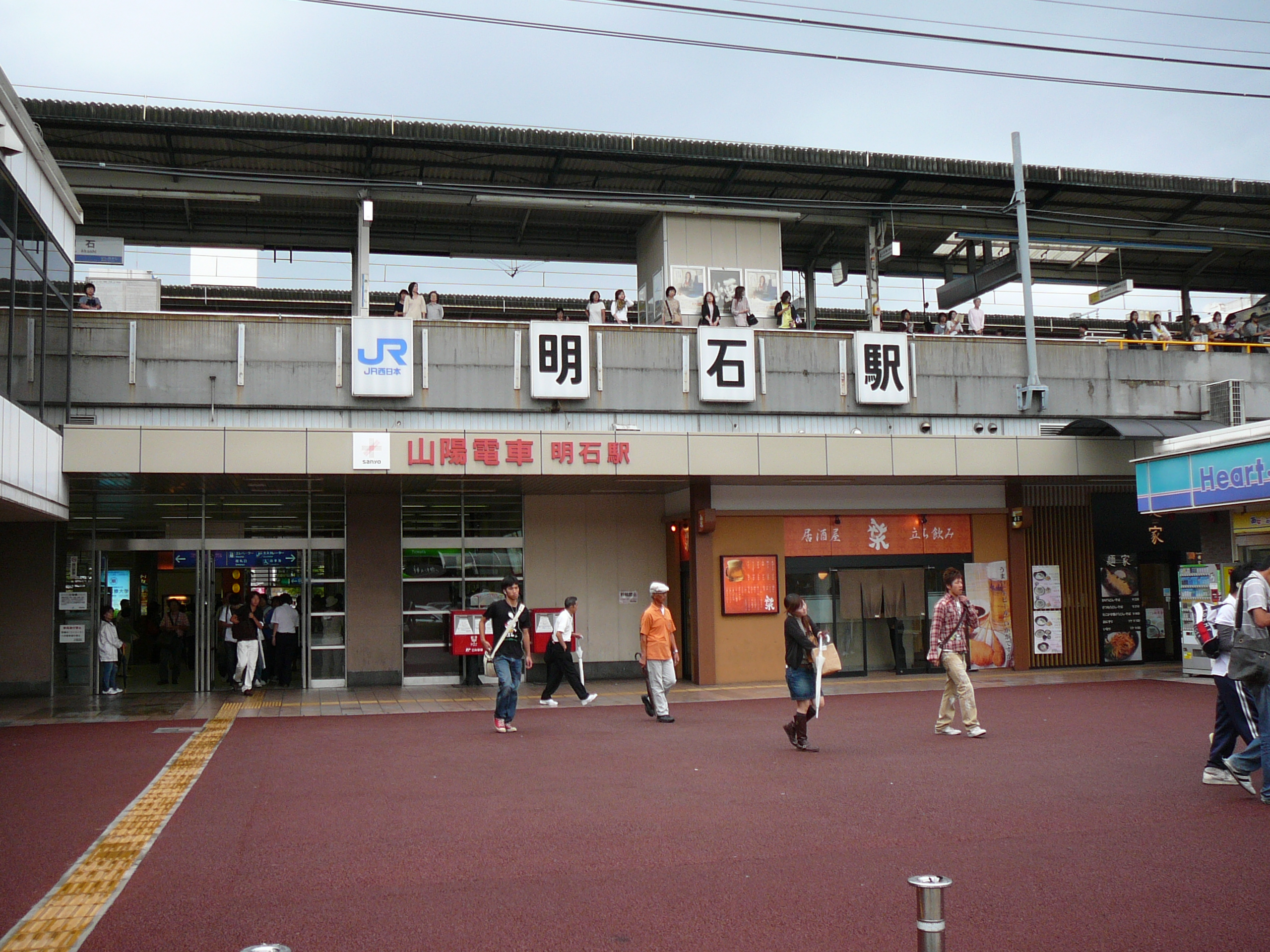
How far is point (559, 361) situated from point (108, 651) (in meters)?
8.30

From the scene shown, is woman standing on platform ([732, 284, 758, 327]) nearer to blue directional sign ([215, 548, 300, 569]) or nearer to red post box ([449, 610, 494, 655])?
red post box ([449, 610, 494, 655])

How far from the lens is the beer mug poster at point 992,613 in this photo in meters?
19.9

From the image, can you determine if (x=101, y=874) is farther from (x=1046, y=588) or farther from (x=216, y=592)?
(x=1046, y=588)

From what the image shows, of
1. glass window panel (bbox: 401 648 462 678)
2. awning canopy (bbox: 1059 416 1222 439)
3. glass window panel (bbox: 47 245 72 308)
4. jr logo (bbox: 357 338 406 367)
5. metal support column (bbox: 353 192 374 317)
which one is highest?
metal support column (bbox: 353 192 374 317)

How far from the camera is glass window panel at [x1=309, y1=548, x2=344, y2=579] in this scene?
18453 millimetres

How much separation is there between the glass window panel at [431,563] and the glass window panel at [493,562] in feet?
0.53

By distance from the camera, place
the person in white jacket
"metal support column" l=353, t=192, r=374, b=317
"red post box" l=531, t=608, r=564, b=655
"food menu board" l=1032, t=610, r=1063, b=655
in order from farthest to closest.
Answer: "food menu board" l=1032, t=610, r=1063, b=655 < "red post box" l=531, t=608, r=564, b=655 < "metal support column" l=353, t=192, r=374, b=317 < the person in white jacket

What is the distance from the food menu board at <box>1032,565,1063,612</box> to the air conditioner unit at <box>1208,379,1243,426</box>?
3957mm

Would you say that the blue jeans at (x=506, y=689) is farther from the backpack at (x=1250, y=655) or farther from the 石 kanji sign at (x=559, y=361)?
the backpack at (x=1250, y=655)

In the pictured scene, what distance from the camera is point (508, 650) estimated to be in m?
12.9

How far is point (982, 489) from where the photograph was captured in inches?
784

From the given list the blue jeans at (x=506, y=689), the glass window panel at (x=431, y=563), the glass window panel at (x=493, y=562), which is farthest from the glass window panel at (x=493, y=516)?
the blue jeans at (x=506, y=689)

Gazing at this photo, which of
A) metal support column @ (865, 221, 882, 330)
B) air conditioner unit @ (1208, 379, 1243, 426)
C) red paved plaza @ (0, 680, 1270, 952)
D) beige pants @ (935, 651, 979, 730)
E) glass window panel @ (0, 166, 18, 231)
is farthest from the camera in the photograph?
metal support column @ (865, 221, 882, 330)

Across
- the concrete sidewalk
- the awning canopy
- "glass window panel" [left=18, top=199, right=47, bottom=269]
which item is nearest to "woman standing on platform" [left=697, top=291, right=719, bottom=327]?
the concrete sidewalk
